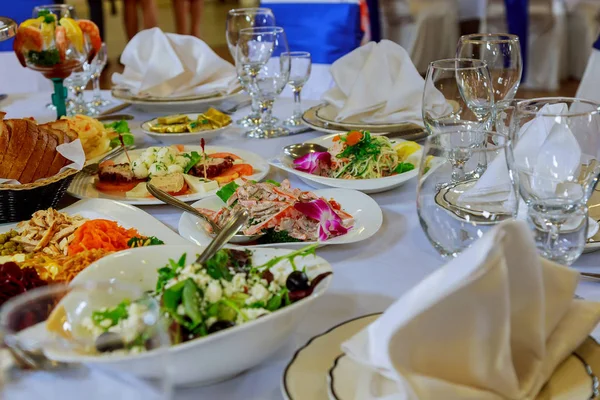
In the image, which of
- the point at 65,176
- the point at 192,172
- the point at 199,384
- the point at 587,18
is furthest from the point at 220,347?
the point at 587,18

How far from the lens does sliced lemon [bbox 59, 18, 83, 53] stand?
1.90 m

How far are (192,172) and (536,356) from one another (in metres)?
0.93

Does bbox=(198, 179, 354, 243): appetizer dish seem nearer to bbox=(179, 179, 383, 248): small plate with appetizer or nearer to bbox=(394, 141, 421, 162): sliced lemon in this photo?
bbox=(179, 179, 383, 248): small plate with appetizer

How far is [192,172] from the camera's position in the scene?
1.48m

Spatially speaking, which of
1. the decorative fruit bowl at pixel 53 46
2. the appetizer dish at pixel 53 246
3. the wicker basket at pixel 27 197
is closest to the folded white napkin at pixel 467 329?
the appetizer dish at pixel 53 246

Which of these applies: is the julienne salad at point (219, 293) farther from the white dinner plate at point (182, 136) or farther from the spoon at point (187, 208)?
the white dinner plate at point (182, 136)

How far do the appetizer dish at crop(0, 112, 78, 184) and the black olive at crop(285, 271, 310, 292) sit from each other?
701 millimetres

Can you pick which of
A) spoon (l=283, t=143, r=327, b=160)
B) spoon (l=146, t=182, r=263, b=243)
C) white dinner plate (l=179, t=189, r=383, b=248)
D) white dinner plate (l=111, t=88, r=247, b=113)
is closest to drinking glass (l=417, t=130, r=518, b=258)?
white dinner plate (l=179, t=189, r=383, b=248)

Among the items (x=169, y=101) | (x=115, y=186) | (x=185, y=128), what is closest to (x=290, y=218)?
(x=115, y=186)

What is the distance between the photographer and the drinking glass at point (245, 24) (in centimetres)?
195

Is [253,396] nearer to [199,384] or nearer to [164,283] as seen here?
[199,384]

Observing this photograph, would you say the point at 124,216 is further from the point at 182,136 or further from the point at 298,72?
the point at 298,72

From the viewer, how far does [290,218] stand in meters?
1.14

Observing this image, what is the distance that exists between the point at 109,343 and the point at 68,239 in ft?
2.07
